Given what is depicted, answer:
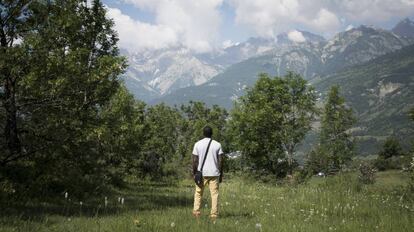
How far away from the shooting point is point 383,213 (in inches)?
466

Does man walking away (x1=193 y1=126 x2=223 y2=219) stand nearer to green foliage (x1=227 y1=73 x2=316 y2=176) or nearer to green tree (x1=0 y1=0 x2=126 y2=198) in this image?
green tree (x1=0 y1=0 x2=126 y2=198)

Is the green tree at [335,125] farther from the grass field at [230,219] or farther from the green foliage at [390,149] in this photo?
the grass field at [230,219]

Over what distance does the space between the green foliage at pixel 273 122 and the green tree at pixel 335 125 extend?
2808 centimetres

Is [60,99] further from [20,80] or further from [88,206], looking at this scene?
[88,206]

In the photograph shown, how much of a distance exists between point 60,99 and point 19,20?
13.6ft

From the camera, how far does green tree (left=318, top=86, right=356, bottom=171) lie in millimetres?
87188

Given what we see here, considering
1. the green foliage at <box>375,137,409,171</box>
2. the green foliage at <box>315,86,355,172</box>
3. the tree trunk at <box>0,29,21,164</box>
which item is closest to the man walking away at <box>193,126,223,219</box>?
the tree trunk at <box>0,29,21,164</box>

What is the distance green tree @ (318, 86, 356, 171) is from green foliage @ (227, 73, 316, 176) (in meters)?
28.1

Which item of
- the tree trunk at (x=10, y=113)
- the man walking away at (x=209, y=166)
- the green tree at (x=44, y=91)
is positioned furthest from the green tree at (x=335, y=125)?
the tree trunk at (x=10, y=113)

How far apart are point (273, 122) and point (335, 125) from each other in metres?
36.5

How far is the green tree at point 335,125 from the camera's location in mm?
87188

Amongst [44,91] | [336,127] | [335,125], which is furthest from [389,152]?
[44,91]

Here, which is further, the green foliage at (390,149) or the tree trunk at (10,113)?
the green foliage at (390,149)

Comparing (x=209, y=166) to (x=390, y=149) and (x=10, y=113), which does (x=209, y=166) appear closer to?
(x=10, y=113)
